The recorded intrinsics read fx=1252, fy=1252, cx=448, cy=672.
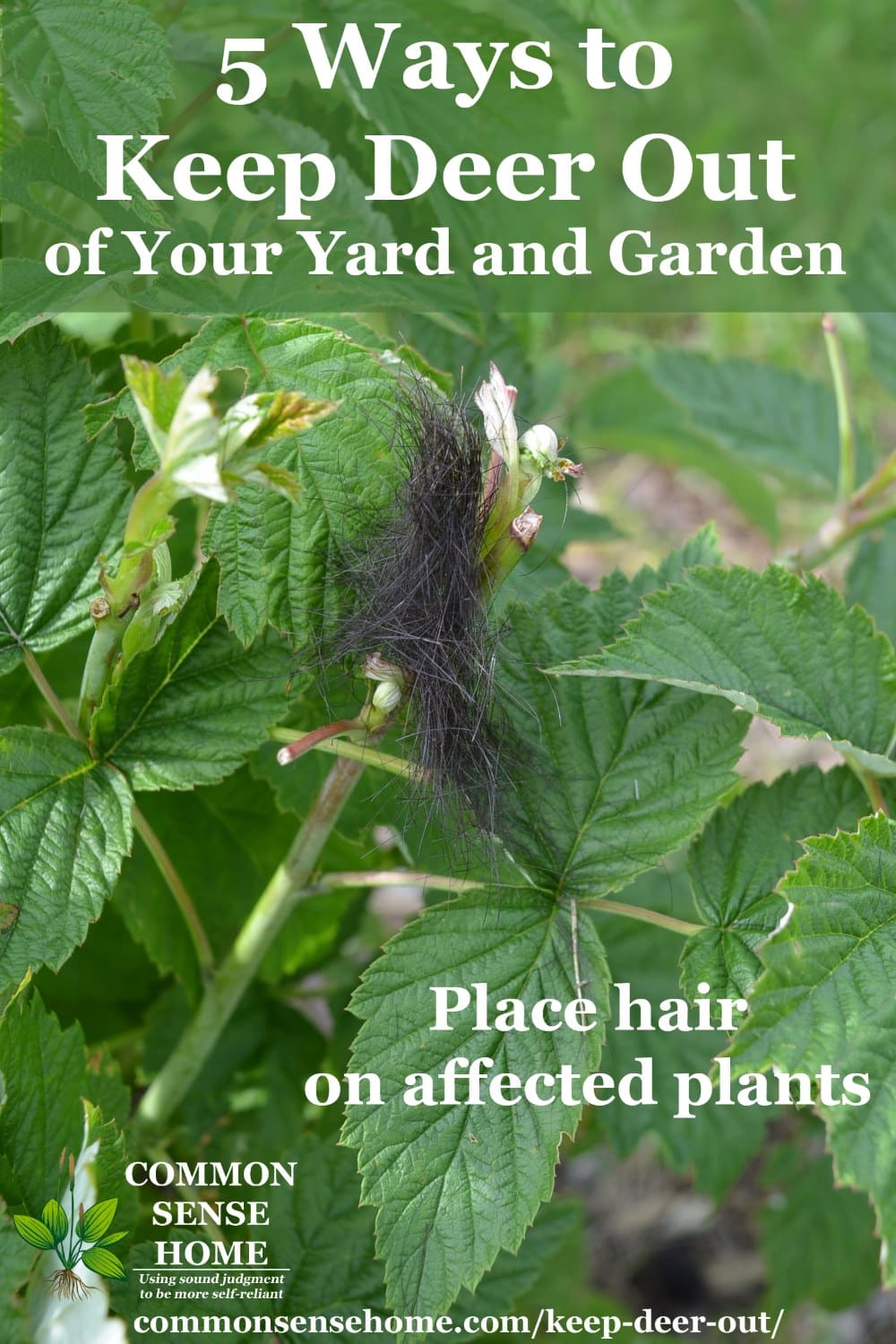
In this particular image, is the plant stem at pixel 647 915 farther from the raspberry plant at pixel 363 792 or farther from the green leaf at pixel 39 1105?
the green leaf at pixel 39 1105

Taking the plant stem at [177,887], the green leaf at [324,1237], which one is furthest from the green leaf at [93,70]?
the green leaf at [324,1237]

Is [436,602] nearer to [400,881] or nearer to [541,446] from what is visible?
[541,446]

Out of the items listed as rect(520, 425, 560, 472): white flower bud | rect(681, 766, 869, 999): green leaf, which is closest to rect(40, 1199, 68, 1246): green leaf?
rect(681, 766, 869, 999): green leaf

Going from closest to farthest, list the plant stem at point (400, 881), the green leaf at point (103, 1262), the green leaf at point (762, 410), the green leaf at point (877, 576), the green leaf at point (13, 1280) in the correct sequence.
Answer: the green leaf at point (13, 1280), the green leaf at point (103, 1262), the plant stem at point (400, 881), the green leaf at point (877, 576), the green leaf at point (762, 410)

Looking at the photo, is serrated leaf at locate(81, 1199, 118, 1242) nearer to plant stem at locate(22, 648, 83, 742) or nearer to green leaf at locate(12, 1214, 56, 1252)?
green leaf at locate(12, 1214, 56, 1252)

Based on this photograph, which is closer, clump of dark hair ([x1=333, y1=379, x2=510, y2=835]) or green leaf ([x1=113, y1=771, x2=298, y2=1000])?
clump of dark hair ([x1=333, y1=379, x2=510, y2=835])

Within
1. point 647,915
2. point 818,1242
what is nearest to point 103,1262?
point 647,915
